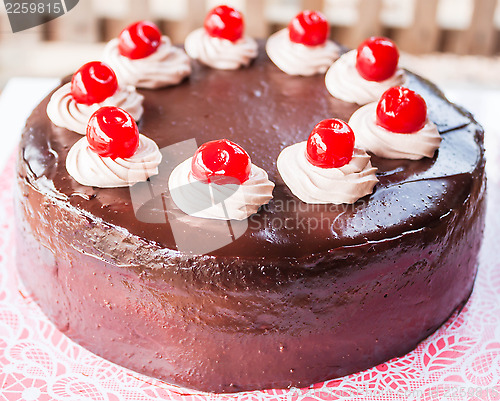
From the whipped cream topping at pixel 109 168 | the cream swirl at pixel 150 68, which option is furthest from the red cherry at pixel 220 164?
the cream swirl at pixel 150 68

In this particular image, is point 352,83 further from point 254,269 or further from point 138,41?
point 254,269

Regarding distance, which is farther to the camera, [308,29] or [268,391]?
[308,29]

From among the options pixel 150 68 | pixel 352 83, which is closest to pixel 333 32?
pixel 352 83

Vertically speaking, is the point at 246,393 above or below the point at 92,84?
below

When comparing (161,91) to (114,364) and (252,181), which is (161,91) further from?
(114,364)

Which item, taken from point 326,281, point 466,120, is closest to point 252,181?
point 326,281

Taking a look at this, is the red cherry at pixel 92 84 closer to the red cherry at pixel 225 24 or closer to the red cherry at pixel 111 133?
the red cherry at pixel 111 133

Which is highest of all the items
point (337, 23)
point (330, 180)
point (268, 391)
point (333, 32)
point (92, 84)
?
point (92, 84)

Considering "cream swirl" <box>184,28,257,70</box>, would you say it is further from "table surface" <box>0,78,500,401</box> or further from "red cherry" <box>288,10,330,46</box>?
"table surface" <box>0,78,500,401</box>
